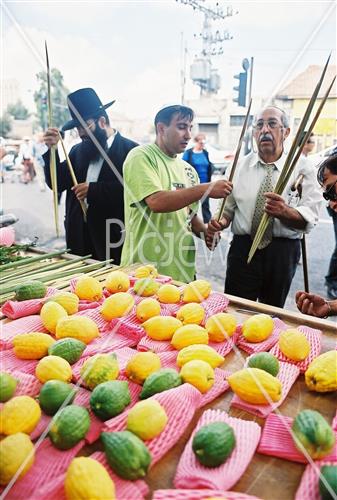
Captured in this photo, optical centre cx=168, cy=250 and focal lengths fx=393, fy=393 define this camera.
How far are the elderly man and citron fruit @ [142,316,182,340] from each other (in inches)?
49.4

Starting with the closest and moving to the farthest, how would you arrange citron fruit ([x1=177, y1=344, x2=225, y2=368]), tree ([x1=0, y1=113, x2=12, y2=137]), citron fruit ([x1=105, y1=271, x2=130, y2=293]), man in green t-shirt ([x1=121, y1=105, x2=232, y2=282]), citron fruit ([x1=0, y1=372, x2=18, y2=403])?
citron fruit ([x1=0, y1=372, x2=18, y2=403]) < citron fruit ([x1=177, y1=344, x2=225, y2=368]) < citron fruit ([x1=105, y1=271, x2=130, y2=293]) < man in green t-shirt ([x1=121, y1=105, x2=232, y2=282]) < tree ([x1=0, y1=113, x2=12, y2=137])

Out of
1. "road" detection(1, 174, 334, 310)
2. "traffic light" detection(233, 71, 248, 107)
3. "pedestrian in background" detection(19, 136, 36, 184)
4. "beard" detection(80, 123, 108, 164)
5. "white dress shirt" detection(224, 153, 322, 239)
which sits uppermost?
"traffic light" detection(233, 71, 248, 107)

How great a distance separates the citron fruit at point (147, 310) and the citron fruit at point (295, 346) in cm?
60

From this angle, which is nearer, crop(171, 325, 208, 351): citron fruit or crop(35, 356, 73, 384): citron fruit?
crop(35, 356, 73, 384): citron fruit

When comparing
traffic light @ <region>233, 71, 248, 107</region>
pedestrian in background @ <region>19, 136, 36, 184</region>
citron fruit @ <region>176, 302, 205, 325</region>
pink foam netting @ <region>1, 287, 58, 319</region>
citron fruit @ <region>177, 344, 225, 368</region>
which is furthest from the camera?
pedestrian in background @ <region>19, 136, 36, 184</region>

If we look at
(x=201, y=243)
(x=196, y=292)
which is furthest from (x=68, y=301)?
(x=201, y=243)

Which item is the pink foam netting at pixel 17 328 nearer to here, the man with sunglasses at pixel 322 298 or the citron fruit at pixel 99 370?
the citron fruit at pixel 99 370

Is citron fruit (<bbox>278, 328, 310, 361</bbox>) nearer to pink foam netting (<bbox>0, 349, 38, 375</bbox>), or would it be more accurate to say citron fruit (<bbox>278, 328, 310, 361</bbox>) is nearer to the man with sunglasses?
the man with sunglasses

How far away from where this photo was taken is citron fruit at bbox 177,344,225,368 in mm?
1486

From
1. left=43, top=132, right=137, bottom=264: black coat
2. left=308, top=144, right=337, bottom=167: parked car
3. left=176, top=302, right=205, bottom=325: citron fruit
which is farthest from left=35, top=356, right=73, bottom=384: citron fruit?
left=43, top=132, right=137, bottom=264: black coat

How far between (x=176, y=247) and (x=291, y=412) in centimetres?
175

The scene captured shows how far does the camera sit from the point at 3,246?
9.15ft

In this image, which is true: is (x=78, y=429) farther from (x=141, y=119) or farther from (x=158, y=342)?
(x=141, y=119)

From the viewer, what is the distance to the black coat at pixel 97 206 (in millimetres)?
3449
